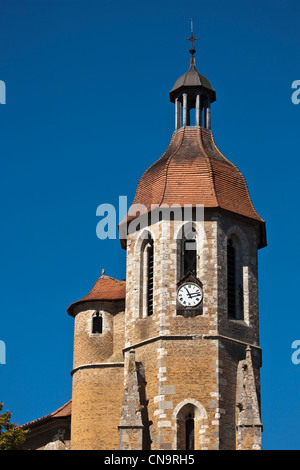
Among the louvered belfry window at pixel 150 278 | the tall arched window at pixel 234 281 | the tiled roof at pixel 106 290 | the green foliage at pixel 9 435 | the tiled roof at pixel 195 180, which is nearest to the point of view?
the green foliage at pixel 9 435

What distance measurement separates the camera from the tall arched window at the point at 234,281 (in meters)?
56.3

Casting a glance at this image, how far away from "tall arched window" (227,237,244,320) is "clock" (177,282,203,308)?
5.32 ft

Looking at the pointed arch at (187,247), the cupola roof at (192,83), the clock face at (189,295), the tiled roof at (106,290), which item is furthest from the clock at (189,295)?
the cupola roof at (192,83)

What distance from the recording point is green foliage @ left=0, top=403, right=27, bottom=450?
50094 millimetres

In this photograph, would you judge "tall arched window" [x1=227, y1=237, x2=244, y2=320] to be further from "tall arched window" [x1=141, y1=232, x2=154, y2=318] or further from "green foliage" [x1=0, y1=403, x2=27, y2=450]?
"green foliage" [x1=0, y1=403, x2=27, y2=450]

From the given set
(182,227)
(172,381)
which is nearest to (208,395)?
(172,381)

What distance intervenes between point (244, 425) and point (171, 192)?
1051cm

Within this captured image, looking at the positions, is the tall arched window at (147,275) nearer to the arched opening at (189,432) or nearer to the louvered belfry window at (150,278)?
the louvered belfry window at (150,278)

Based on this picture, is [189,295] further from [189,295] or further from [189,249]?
[189,249]

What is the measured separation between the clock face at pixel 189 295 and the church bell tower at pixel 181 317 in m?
0.04

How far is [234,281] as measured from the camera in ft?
187

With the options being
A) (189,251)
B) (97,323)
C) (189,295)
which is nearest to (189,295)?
(189,295)

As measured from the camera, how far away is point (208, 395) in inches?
2108
